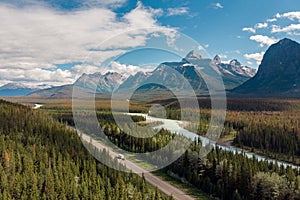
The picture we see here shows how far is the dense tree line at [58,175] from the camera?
50625 millimetres

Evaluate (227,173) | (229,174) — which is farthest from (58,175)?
(229,174)

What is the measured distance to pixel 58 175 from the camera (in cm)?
5769

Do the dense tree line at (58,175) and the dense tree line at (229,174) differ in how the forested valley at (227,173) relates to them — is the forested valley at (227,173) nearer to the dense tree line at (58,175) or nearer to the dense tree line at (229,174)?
the dense tree line at (229,174)

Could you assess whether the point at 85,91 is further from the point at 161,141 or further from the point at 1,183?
the point at 161,141

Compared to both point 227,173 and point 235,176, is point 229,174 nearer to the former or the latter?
point 227,173

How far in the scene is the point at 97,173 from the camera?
60.5 meters

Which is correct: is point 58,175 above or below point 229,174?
above

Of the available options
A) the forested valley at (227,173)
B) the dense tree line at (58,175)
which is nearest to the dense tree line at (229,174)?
the forested valley at (227,173)

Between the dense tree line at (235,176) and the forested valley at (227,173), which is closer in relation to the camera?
the dense tree line at (235,176)

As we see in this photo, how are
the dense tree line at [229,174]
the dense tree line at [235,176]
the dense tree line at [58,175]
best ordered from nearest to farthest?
the dense tree line at [58,175] → the dense tree line at [235,176] → the dense tree line at [229,174]

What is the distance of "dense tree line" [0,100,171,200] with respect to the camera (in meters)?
50.6

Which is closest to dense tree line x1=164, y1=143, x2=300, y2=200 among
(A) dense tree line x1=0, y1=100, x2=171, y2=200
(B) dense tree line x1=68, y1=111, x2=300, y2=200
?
(B) dense tree line x1=68, y1=111, x2=300, y2=200

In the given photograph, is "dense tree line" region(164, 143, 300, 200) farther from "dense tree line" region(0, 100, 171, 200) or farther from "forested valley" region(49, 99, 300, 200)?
"dense tree line" region(0, 100, 171, 200)

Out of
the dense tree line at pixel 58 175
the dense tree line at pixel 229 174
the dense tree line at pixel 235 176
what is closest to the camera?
the dense tree line at pixel 58 175
